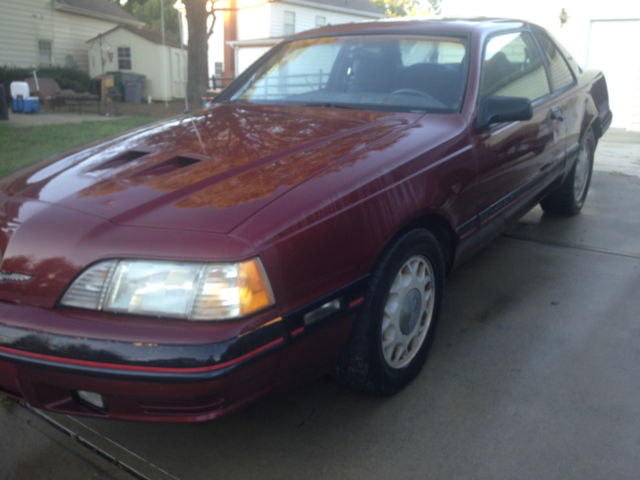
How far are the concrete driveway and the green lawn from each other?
5.07 metres

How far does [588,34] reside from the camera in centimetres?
1233

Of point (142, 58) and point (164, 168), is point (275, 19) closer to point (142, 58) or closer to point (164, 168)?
point (142, 58)

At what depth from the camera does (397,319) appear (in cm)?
253

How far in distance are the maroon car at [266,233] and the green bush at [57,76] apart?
753 inches

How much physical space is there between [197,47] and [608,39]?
31.8ft

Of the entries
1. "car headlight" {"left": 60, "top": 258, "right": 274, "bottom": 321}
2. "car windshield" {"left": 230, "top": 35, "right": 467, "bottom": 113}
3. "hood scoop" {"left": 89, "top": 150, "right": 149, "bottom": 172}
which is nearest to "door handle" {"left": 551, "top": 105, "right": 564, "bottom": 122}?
"car windshield" {"left": 230, "top": 35, "right": 467, "bottom": 113}

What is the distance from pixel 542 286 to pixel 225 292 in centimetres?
270

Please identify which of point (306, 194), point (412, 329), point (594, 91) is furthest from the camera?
point (594, 91)

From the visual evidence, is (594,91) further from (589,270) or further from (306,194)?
(306,194)

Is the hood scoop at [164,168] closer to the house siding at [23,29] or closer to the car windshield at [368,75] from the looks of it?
the car windshield at [368,75]

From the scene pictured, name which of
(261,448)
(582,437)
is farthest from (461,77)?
(261,448)

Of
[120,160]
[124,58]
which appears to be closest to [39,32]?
[124,58]

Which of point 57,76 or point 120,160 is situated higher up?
point 57,76

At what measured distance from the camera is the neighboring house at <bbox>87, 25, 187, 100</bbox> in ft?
79.3
